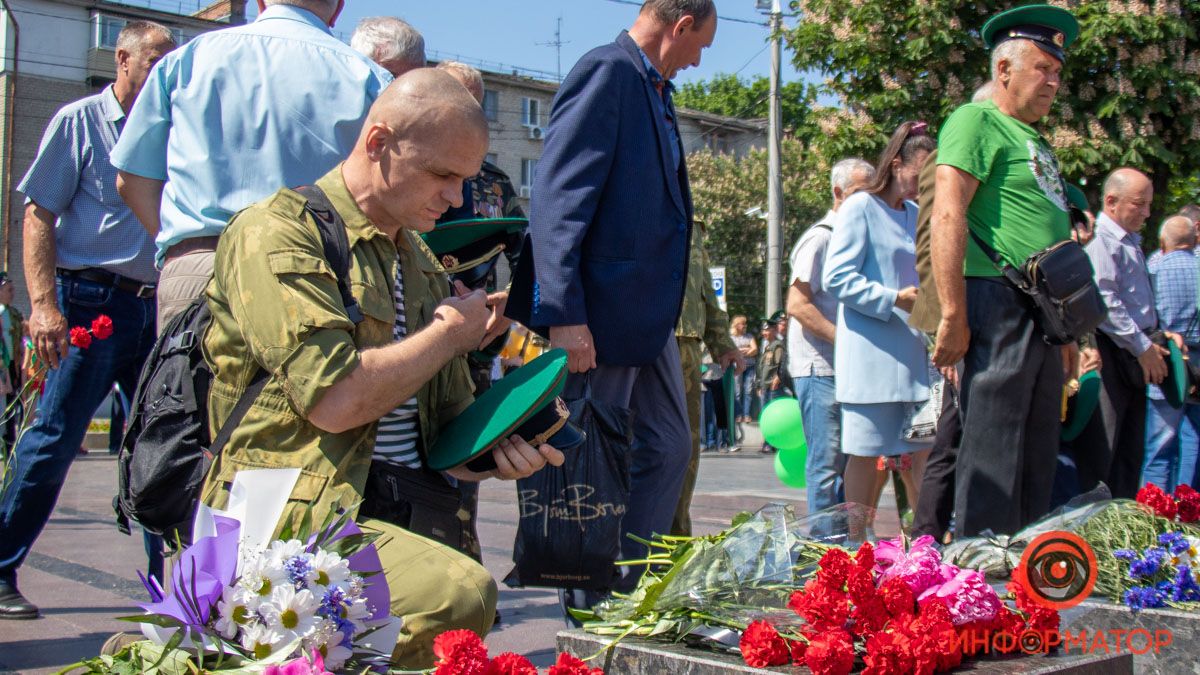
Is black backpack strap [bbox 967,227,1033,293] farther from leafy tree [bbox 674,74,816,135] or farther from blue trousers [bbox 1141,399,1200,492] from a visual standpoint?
leafy tree [bbox 674,74,816,135]

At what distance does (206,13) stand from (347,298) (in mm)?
46555

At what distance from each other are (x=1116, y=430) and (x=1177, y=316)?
6.16 ft

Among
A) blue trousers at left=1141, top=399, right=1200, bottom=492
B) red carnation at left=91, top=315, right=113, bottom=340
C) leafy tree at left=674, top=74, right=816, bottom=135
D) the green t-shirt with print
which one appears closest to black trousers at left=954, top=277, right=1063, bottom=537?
the green t-shirt with print

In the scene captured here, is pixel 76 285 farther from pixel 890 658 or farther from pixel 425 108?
pixel 890 658

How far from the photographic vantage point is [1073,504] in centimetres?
401

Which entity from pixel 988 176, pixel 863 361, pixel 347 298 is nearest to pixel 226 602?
pixel 347 298

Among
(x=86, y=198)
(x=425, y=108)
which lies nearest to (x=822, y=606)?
(x=425, y=108)

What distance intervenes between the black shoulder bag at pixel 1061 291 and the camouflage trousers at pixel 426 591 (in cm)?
265

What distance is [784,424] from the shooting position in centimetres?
818

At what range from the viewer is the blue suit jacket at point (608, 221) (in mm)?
4184

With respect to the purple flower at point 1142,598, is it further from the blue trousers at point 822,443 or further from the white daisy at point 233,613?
the blue trousers at point 822,443

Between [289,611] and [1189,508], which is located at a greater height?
[289,611]

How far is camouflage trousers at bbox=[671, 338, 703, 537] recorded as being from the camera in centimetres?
504

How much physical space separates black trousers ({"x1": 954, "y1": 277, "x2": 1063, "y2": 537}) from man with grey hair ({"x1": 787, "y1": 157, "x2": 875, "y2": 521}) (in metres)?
1.63
